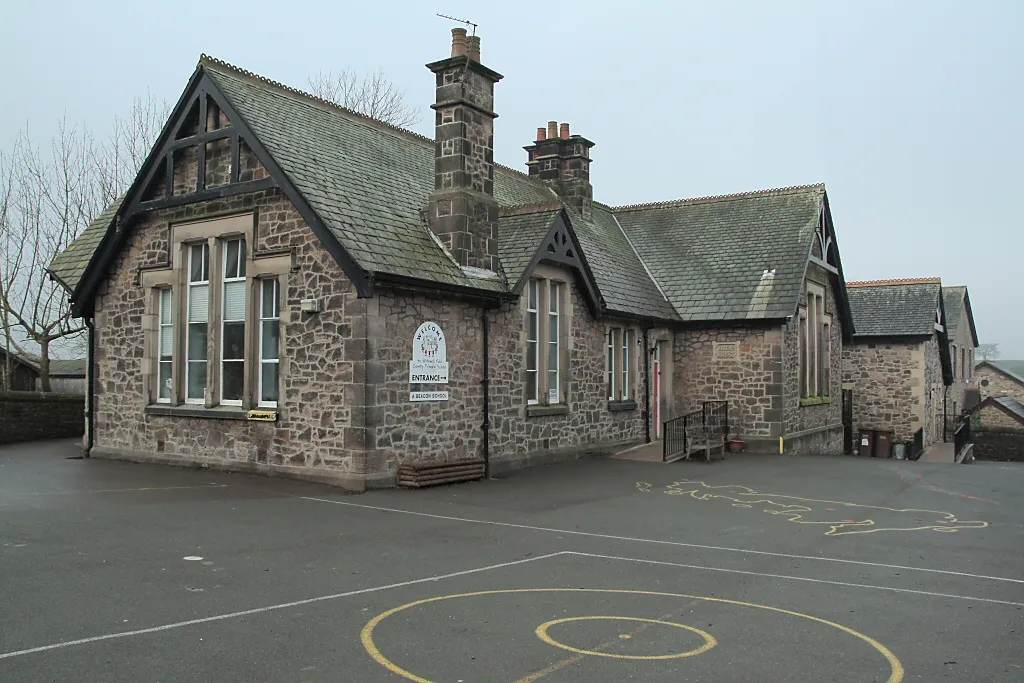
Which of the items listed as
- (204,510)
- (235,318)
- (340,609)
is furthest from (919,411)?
(340,609)

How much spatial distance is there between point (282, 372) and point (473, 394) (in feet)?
10.8

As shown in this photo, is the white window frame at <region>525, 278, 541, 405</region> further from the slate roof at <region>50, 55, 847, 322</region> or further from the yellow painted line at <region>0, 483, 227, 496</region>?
the yellow painted line at <region>0, 483, 227, 496</region>

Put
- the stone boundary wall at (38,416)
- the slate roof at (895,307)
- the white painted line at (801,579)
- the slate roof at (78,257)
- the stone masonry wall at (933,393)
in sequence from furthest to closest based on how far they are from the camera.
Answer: the stone masonry wall at (933,393) → the slate roof at (895,307) → the stone boundary wall at (38,416) → the slate roof at (78,257) → the white painted line at (801,579)

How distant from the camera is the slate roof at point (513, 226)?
47.7ft

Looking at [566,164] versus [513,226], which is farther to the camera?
[566,164]

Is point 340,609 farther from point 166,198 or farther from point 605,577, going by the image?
point 166,198

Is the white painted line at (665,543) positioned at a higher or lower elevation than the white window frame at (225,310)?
lower

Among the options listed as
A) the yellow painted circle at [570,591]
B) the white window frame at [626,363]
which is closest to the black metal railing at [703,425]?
the white window frame at [626,363]

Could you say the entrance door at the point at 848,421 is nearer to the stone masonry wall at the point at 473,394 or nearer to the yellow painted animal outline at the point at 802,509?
the stone masonry wall at the point at 473,394

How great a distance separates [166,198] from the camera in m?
16.2

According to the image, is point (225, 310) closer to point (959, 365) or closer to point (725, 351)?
point (725, 351)

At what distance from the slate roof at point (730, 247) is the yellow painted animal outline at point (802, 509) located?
299 inches

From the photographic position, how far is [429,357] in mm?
14445

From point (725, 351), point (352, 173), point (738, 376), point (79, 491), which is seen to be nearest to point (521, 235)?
point (352, 173)
